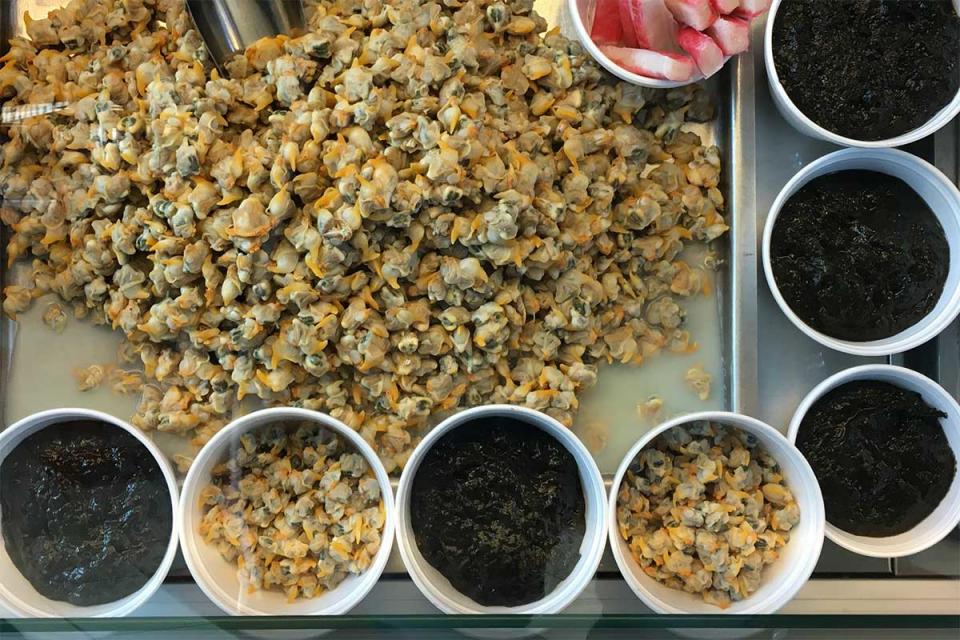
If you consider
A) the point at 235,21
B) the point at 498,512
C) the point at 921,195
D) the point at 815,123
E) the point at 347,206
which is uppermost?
the point at 235,21

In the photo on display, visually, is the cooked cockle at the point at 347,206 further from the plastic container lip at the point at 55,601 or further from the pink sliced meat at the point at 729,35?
the pink sliced meat at the point at 729,35

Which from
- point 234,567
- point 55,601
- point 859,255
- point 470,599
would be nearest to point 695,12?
point 859,255

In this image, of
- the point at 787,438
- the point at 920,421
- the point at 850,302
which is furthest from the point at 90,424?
the point at 920,421

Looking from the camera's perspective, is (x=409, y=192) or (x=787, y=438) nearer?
(x=409, y=192)

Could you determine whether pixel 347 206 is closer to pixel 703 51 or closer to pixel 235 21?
pixel 235 21

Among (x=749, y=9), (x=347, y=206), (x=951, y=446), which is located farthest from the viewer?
(x=951, y=446)

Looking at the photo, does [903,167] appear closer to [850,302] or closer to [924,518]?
[850,302]

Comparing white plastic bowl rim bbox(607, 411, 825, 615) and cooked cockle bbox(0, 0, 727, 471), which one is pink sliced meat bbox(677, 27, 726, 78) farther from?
white plastic bowl rim bbox(607, 411, 825, 615)
